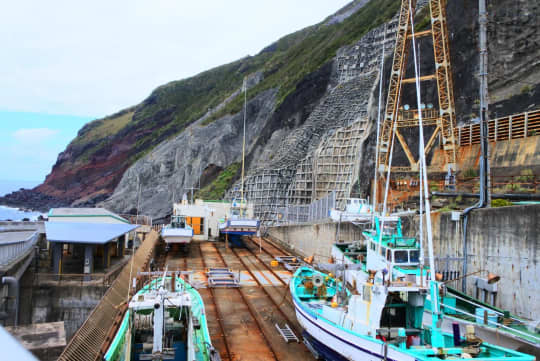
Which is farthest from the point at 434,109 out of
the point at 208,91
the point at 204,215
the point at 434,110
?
the point at 208,91

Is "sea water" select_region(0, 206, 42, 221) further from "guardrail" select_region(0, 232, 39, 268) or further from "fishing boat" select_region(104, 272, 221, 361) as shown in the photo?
"fishing boat" select_region(104, 272, 221, 361)

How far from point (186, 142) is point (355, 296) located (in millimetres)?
79185

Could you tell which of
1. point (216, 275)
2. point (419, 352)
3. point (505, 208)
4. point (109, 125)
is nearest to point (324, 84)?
point (216, 275)

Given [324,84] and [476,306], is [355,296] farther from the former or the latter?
[324,84]

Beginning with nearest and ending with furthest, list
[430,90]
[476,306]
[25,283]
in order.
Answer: [476,306], [25,283], [430,90]

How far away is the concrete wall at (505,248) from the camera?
48.7ft

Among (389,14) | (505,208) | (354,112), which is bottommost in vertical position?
(505,208)

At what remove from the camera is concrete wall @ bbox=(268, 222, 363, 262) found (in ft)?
90.9

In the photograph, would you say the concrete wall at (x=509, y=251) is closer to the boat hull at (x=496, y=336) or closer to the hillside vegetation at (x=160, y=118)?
the boat hull at (x=496, y=336)

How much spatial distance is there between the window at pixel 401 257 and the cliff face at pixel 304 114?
15.7 m

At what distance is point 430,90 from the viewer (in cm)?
4428

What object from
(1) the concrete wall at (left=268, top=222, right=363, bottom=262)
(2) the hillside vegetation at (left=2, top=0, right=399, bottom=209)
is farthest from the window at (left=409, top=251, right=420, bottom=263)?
(2) the hillside vegetation at (left=2, top=0, right=399, bottom=209)

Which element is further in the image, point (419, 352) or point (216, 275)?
point (216, 275)

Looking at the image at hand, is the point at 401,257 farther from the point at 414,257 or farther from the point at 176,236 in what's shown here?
the point at 176,236
